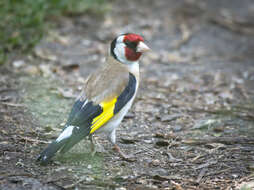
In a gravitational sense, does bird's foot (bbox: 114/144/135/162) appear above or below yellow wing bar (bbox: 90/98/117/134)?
below

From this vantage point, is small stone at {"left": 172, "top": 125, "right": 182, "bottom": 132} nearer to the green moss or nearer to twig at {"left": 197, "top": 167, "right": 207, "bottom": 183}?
twig at {"left": 197, "top": 167, "right": 207, "bottom": 183}

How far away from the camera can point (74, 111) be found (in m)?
4.07

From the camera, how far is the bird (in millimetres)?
3832

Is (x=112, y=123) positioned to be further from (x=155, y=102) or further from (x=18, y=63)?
(x=18, y=63)

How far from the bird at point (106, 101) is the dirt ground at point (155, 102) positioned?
0.23 m

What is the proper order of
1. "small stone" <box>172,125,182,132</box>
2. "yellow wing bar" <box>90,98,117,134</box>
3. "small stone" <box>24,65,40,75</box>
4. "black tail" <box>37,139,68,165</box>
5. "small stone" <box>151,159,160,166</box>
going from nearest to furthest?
"black tail" <box>37,139,68,165</box> < "yellow wing bar" <box>90,98,117,134</box> < "small stone" <box>151,159,160,166</box> < "small stone" <box>172,125,182,132</box> < "small stone" <box>24,65,40,75</box>

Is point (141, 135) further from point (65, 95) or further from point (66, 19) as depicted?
point (66, 19)

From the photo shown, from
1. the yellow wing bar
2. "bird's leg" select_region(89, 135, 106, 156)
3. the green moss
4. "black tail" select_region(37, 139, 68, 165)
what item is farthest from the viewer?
the green moss

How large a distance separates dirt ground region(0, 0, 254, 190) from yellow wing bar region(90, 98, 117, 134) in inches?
14.0

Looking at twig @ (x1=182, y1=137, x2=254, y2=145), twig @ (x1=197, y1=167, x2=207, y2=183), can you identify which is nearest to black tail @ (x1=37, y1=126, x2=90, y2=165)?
twig @ (x1=197, y1=167, x2=207, y2=183)

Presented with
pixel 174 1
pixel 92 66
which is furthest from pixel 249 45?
pixel 92 66

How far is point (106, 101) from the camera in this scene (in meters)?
4.19

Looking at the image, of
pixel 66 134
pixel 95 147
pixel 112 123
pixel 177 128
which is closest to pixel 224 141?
pixel 177 128

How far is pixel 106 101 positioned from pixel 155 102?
1.67 metres
